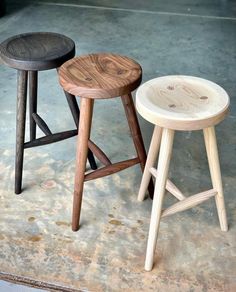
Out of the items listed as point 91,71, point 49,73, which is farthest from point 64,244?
point 49,73

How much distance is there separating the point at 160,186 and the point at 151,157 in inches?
10.5

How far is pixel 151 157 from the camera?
1.77 metres

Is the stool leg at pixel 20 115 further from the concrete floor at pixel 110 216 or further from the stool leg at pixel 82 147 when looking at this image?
the stool leg at pixel 82 147

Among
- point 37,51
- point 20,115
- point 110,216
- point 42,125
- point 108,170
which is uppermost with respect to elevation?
point 37,51

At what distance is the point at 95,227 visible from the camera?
1.84m

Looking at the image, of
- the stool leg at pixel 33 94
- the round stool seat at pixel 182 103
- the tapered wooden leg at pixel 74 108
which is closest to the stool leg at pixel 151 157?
the round stool seat at pixel 182 103

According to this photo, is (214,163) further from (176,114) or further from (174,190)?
(176,114)

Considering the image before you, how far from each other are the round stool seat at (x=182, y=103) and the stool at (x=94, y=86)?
9cm

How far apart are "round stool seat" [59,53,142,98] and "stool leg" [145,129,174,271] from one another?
0.79 ft

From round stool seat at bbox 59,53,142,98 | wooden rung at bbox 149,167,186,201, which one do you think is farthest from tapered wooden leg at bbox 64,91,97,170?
wooden rung at bbox 149,167,186,201

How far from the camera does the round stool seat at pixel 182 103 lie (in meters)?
1.39

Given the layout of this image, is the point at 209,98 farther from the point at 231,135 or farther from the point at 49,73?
the point at 49,73

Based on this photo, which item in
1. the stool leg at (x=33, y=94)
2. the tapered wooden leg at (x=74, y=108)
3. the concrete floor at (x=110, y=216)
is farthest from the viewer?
A: the stool leg at (x=33, y=94)

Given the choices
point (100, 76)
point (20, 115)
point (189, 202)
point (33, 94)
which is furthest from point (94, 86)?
point (33, 94)
